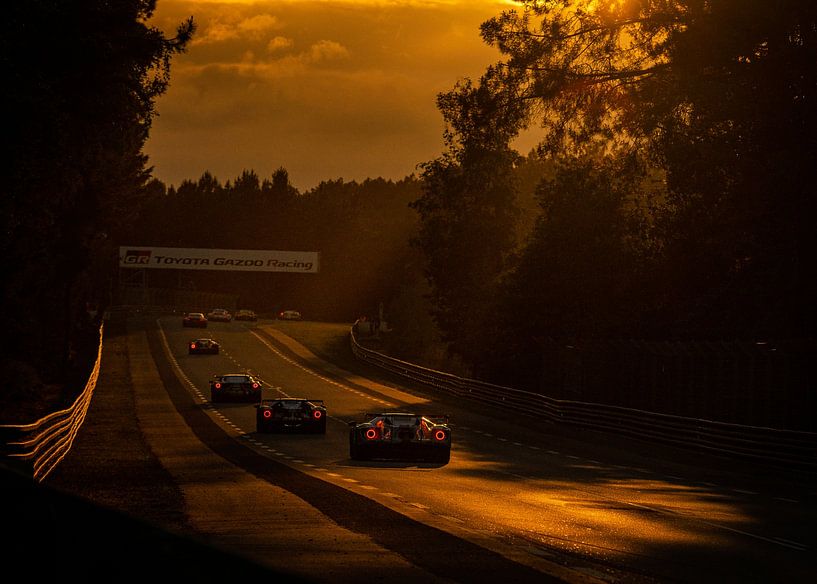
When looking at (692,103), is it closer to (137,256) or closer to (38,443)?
(38,443)

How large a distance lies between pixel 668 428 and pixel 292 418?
35.0 ft

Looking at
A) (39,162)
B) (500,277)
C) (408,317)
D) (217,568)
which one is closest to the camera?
(217,568)

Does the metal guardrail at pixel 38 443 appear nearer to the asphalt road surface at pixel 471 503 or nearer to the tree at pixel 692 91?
the asphalt road surface at pixel 471 503

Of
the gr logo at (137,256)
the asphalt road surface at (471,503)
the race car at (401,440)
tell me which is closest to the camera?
the asphalt road surface at (471,503)

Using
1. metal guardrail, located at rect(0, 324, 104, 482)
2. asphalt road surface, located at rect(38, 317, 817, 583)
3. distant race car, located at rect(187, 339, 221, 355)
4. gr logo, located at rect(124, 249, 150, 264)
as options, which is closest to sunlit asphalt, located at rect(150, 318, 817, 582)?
asphalt road surface, located at rect(38, 317, 817, 583)

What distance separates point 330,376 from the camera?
237ft

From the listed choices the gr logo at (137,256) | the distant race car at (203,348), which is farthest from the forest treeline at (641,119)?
Result: the gr logo at (137,256)

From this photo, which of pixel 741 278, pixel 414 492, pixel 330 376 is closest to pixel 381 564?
pixel 414 492

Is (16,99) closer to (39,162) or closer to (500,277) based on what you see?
(39,162)

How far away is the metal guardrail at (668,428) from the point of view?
29484 mm

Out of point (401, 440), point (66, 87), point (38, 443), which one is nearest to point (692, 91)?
point (401, 440)

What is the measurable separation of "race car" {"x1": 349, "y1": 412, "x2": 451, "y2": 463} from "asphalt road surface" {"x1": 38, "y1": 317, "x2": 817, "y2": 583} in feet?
1.00

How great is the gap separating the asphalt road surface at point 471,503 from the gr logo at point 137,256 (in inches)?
4444

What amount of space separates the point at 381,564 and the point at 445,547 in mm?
1500
